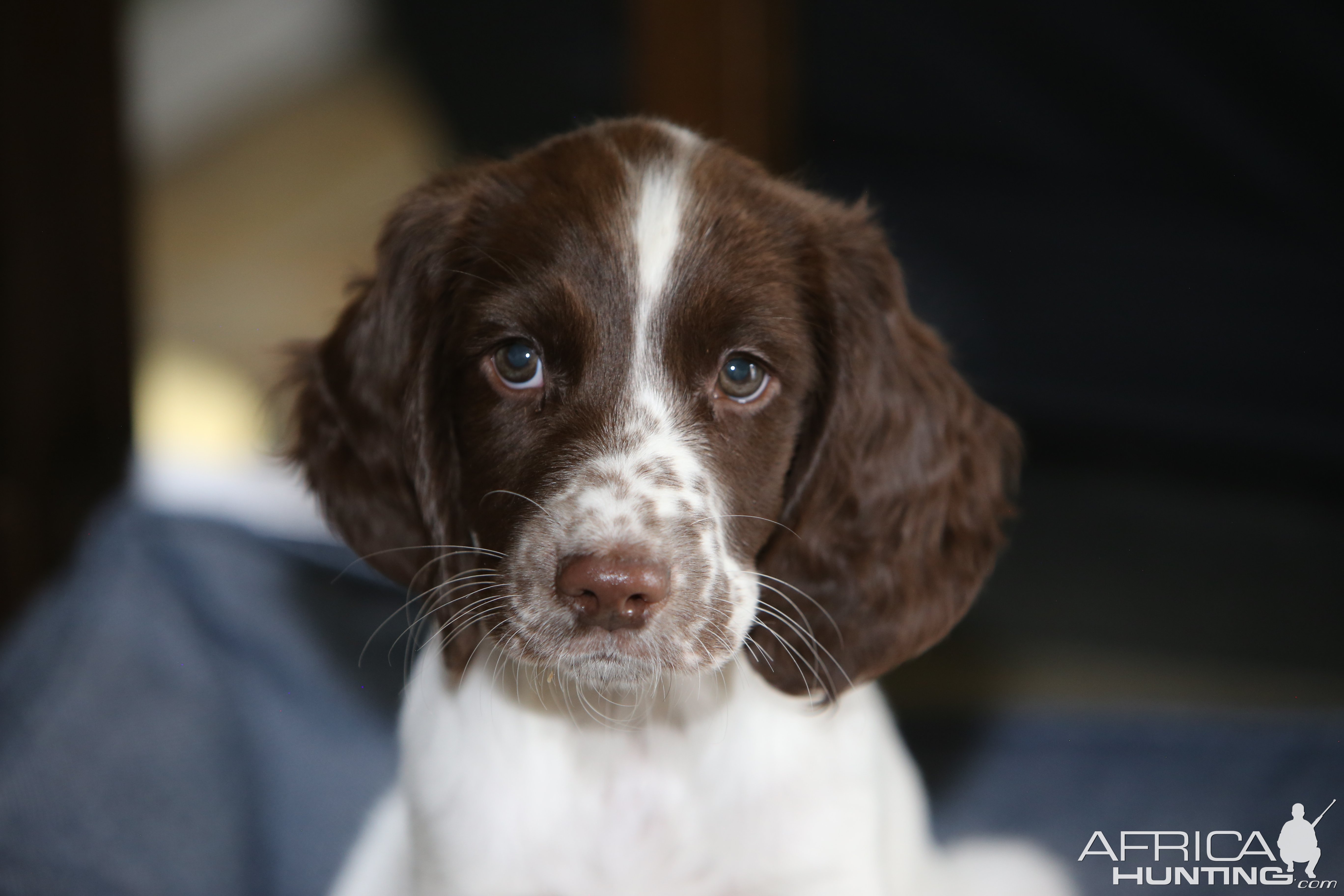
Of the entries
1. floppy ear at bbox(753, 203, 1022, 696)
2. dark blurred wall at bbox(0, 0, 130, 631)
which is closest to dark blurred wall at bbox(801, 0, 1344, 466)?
floppy ear at bbox(753, 203, 1022, 696)

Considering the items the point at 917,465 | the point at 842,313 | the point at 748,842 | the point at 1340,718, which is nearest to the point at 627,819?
the point at 748,842

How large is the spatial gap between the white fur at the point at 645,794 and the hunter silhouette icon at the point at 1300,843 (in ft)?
1.96

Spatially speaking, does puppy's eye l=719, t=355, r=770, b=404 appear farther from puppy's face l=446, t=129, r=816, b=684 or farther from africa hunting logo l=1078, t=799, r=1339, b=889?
africa hunting logo l=1078, t=799, r=1339, b=889

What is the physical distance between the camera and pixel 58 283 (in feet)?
13.3

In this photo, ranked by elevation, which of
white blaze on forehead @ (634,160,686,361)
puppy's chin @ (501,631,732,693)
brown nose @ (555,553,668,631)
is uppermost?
white blaze on forehead @ (634,160,686,361)

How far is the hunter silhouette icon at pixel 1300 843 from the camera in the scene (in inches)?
72.5

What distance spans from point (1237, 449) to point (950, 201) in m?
1.13

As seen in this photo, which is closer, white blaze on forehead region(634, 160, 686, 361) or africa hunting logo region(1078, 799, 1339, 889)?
white blaze on forehead region(634, 160, 686, 361)

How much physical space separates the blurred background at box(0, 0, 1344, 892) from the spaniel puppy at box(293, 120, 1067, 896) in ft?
3.95

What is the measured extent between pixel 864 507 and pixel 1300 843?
0.91m

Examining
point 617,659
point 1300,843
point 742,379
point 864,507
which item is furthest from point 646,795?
point 1300,843

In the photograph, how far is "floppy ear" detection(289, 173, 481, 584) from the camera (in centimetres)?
175

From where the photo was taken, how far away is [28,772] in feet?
7.79

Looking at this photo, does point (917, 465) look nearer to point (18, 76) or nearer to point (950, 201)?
point (950, 201)
